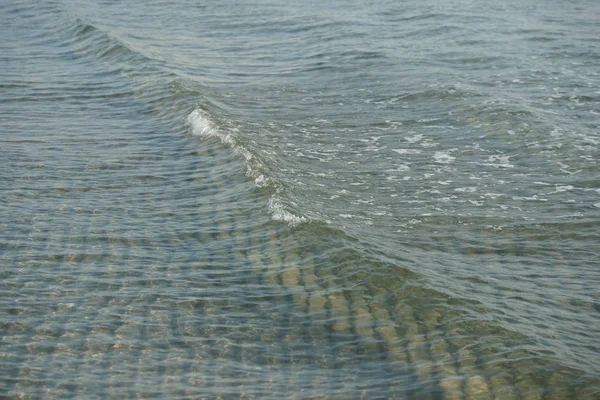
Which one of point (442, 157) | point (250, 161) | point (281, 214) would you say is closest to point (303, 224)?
point (281, 214)

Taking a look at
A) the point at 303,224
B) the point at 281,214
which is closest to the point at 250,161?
the point at 281,214

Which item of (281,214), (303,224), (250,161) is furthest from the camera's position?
(250,161)

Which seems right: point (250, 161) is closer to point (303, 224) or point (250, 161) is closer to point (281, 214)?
point (281, 214)

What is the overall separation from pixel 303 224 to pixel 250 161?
2.46m

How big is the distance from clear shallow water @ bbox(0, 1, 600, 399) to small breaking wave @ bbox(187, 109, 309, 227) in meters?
0.06

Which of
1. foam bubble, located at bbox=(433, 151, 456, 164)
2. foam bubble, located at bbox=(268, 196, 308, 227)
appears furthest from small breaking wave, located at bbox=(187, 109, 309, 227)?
foam bubble, located at bbox=(433, 151, 456, 164)

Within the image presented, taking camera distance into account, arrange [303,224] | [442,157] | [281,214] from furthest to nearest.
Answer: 1. [442,157]
2. [281,214]
3. [303,224]

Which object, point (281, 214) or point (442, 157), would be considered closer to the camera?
point (281, 214)

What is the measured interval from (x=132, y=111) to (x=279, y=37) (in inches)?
310

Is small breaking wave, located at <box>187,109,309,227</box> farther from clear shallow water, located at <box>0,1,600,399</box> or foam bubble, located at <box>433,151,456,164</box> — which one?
foam bubble, located at <box>433,151,456,164</box>

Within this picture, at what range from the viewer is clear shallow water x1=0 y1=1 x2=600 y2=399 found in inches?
271

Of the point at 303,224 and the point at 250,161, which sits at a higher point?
the point at 250,161

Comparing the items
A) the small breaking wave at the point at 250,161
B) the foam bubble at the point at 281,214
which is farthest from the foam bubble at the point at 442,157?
the foam bubble at the point at 281,214

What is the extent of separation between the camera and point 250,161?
11656 millimetres
